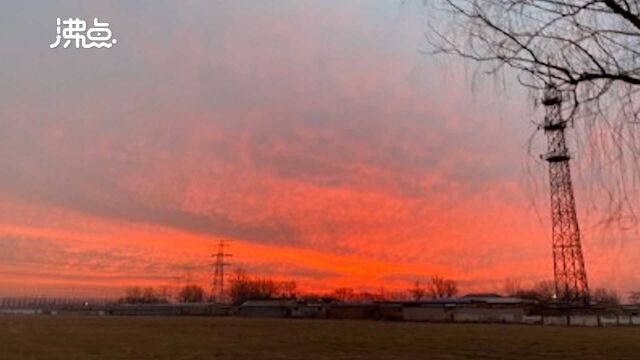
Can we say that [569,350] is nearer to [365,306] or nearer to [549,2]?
[549,2]

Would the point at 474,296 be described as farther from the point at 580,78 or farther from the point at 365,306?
the point at 580,78

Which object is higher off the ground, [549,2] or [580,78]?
[549,2]

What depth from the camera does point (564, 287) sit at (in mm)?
81688

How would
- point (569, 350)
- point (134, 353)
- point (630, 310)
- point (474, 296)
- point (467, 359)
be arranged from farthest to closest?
point (474, 296) < point (630, 310) < point (569, 350) < point (134, 353) < point (467, 359)

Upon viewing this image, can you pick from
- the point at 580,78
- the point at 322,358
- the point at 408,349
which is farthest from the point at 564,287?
the point at 580,78

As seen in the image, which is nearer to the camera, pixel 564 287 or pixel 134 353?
pixel 134 353

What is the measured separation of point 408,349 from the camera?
32.1 meters

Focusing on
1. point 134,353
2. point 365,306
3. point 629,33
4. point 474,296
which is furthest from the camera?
point 474,296

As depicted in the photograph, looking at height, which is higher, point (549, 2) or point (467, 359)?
point (549, 2)

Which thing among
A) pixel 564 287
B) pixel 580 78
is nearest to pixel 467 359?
pixel 580 78

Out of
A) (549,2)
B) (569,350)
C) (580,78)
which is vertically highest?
(549,2)

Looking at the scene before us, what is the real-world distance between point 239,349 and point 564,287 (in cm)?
5815

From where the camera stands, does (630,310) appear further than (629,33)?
Yes

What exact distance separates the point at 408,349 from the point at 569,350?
6.94 meters
